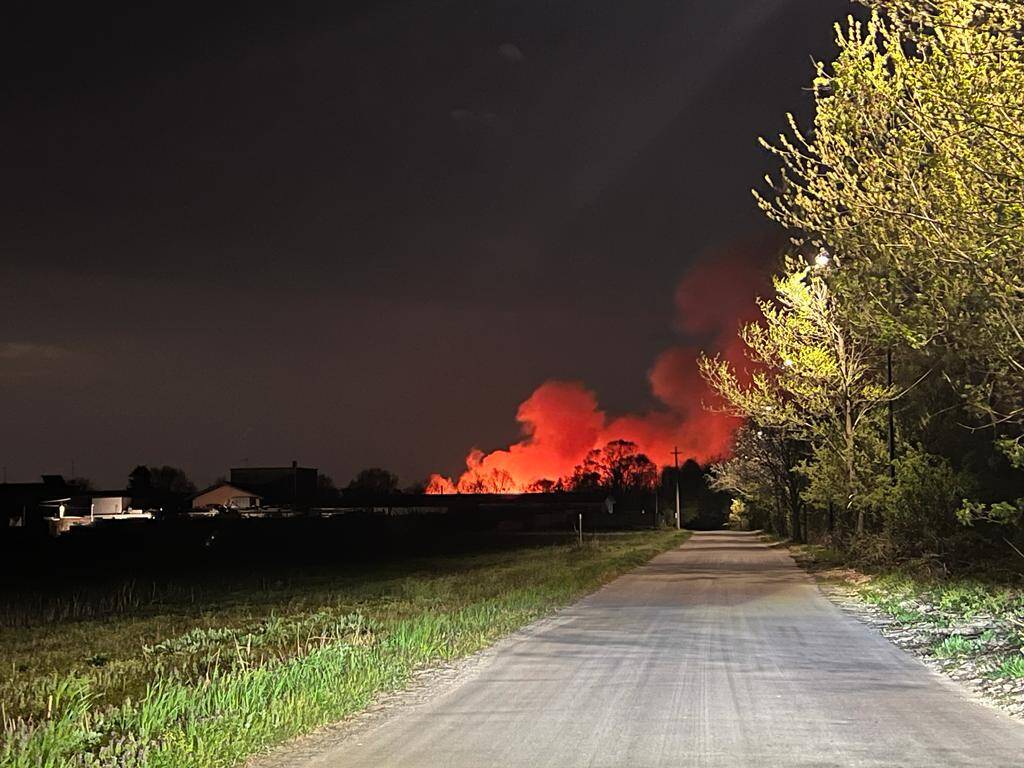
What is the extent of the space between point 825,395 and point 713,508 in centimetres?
11459

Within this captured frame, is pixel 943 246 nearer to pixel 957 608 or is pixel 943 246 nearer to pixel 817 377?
pixel 957 608

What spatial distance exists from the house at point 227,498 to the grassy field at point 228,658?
9588 centimetres

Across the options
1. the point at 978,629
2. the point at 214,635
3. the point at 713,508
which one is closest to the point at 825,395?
the point at 978,629

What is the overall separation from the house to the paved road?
115 metres

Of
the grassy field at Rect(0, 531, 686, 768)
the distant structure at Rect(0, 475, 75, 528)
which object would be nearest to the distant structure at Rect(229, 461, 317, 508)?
the distant structure at Rect(0, 475, 75, 528)

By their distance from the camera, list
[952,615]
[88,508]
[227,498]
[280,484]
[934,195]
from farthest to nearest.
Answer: [280,484] < [227,498] < [88,508] < [952,615] < [934,195]

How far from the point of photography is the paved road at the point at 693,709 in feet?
27.3

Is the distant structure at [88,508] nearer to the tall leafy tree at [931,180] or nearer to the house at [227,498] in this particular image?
the house at [227,498]

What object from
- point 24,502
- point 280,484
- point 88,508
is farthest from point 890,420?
point 280,484

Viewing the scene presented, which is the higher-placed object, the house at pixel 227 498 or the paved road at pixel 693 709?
the house at pixel 227 498

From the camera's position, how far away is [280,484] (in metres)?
151

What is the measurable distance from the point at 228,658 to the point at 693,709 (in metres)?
8.22

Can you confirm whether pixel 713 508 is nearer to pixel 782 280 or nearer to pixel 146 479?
pixel 146 479

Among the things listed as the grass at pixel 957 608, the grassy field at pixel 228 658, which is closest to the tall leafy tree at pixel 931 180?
the grass at pixel 957 608
